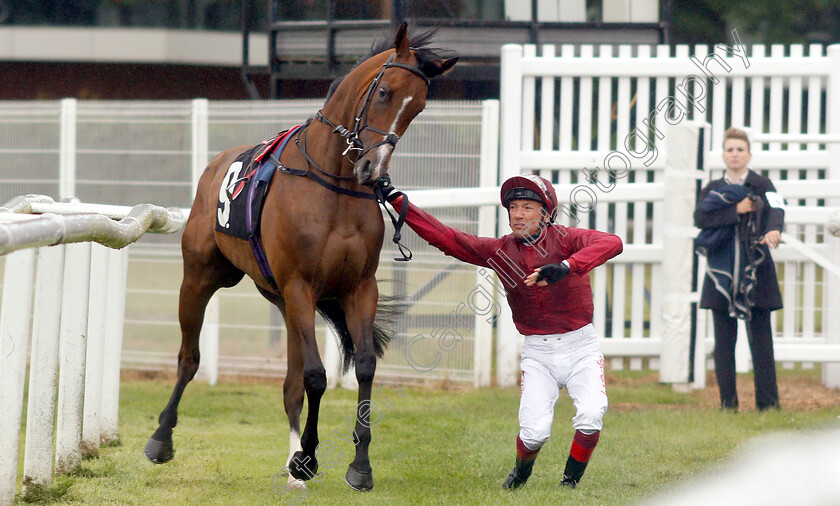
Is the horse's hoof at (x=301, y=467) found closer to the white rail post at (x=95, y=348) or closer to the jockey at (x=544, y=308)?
the jockey at (x=544, y=308)

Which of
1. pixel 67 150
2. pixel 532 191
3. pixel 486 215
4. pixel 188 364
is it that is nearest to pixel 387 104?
pixel 532 191

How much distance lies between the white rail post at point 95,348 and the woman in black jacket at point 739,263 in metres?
3.57

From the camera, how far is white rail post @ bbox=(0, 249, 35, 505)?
133 inches

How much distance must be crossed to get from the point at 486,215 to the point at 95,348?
3172 millimetres

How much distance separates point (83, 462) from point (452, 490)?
178 centimetres

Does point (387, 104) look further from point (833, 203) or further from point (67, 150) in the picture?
point (67, 150)

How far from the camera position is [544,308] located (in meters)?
4.13

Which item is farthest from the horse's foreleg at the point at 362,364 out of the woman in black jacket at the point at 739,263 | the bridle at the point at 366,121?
the woman in black jacket at the point at 739,263

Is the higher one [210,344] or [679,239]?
[679,239]

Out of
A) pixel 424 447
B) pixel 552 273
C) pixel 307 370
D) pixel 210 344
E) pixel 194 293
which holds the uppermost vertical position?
pixel 552 273

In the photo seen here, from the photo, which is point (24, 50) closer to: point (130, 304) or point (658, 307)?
point (130, 304)

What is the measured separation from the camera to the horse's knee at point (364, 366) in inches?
162

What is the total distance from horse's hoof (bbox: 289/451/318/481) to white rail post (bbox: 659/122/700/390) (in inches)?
129

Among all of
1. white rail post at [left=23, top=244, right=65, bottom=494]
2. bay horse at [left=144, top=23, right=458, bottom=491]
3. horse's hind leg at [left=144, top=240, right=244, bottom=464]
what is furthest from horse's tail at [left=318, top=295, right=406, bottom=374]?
white rail post at [left=23, top=244, right=65, bottom=494]
